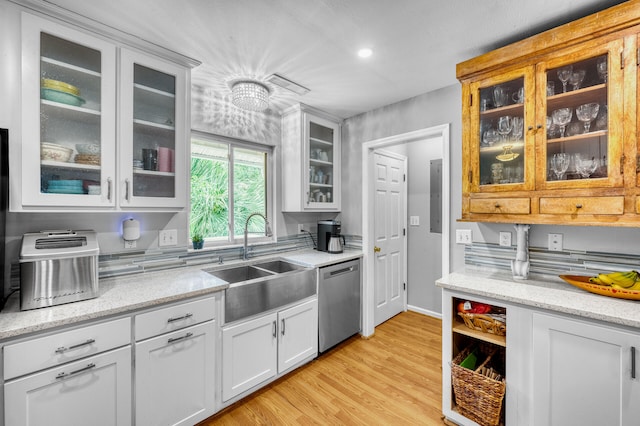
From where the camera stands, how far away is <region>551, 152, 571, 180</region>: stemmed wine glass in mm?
1627

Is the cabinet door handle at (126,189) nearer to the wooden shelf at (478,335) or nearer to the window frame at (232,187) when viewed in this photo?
the window frame at (232,187)

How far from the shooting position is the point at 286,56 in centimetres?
197

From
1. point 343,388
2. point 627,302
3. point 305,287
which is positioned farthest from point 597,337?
point 305,287

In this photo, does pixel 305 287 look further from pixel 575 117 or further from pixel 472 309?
pixel 575 117

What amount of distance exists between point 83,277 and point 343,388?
6.34ft

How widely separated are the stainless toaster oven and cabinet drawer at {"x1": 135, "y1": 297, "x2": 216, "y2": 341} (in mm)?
344

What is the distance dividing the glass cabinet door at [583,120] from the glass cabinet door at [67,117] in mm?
2665

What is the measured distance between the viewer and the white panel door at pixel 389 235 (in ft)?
→ 10.7

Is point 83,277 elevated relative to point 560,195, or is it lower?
lower

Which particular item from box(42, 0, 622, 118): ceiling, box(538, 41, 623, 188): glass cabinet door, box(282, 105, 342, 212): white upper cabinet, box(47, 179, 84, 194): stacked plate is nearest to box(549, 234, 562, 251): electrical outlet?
box(538, 41, 623, 188): glass cabinet door

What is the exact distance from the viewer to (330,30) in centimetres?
170

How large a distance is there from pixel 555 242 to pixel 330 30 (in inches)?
80.6

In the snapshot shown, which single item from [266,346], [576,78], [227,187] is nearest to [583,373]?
[576,78]

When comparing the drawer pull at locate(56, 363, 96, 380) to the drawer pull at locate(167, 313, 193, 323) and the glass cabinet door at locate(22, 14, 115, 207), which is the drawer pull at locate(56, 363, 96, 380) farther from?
the glass cabinet door at locate(22, 14, 115, 207)
